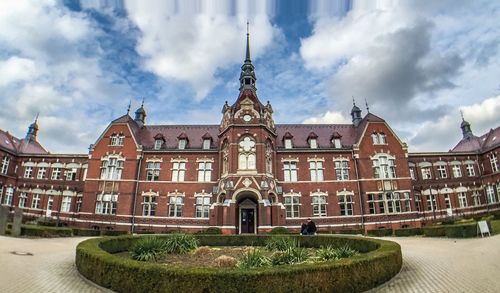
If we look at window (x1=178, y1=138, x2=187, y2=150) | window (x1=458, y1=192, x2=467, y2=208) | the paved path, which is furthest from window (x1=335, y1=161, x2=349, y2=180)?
the paved path

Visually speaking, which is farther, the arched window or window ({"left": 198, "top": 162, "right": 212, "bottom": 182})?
window ({"left": 198, "top": 162, "right": 212, "bottom": 182})

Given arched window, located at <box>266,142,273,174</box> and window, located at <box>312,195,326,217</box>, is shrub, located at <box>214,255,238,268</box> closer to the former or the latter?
arched window, located at <box>266,142,273,174</box>

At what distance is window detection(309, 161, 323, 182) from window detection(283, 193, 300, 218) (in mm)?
3249

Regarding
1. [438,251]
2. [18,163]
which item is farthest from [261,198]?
[18,163]

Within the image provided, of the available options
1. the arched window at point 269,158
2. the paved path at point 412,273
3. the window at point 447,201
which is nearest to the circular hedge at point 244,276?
the paved path at point 412,273

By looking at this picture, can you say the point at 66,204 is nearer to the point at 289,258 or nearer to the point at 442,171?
the point at 289,258

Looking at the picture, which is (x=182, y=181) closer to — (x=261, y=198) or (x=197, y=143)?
(x=197, y=143)

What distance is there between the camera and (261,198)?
1190 inches

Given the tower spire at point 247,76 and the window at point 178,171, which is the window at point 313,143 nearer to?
the tower spire at point 247,76

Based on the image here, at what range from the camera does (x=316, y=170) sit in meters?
35.7

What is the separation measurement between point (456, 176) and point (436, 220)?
27.7 feet

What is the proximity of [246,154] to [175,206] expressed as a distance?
11182 millimetres

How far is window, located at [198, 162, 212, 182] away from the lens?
35.5 m

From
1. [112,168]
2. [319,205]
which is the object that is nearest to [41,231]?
[112,168]
